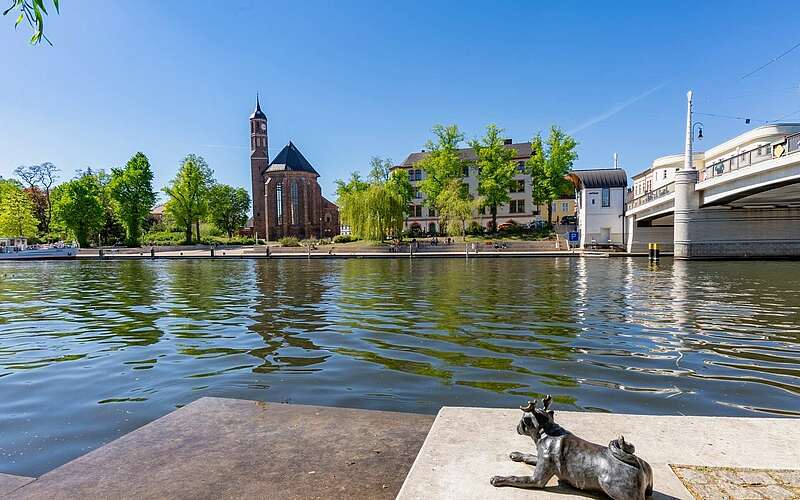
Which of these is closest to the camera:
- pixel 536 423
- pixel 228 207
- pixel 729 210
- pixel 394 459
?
pixel 536 423

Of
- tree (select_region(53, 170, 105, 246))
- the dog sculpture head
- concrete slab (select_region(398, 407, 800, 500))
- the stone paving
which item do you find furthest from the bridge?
tree (select_region(53, 170, 105, 246))

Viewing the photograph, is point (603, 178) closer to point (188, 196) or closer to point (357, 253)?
point (357, 253)

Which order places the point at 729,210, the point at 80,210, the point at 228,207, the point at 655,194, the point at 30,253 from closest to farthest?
the point at 729,210
the point at 655,194
the point at 30,253
the point at 80,210
the point at 228,207

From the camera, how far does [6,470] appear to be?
4172mm

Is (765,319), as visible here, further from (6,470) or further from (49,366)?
(49,366)

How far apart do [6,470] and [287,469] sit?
9.07 ft

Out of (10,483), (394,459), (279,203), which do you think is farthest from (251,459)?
(279,203)

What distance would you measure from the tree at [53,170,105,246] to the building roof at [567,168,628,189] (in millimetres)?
67199

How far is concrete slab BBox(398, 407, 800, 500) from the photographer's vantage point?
2689 millimetres

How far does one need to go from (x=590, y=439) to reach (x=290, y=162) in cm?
8958

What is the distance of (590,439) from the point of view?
3.40 meters

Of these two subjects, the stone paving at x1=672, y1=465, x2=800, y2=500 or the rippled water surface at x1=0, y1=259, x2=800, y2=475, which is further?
the rippled water surface at x1=0, y1=259, x2=800, y2=475

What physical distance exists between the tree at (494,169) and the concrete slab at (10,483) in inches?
2458

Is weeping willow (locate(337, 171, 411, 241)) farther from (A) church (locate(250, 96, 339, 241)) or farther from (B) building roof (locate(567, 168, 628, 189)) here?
(A) church (locate(250, 96, 339, 241))
